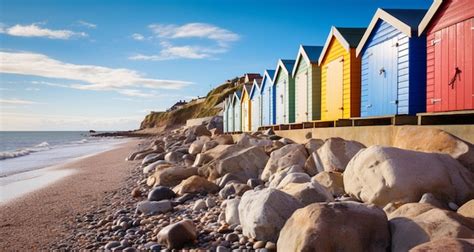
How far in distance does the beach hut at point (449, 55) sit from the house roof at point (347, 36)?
3.06 meters

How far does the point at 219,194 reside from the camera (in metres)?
7.00

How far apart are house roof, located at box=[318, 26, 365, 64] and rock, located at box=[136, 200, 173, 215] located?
734 centimetres

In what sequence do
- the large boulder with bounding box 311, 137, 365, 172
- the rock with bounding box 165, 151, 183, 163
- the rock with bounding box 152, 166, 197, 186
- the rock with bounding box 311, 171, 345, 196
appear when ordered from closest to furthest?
the rock with bounding box 311, 171, 345, 196 → the large boulder with bounding box 311, 137, 365, 172 → the rock with bounding box 152, 166, 197, 186 → the rock with bounding box 165, 151, 183, 163

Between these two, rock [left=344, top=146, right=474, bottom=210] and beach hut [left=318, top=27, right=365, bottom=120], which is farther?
beach hut [left=318, top=27, right=365, bottom=120]

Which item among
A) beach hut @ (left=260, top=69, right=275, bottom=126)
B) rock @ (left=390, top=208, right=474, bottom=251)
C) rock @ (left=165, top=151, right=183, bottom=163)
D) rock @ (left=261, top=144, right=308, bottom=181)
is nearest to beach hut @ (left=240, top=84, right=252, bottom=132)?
beach hut @ (left=260, top=69, right=275, bottom=126)

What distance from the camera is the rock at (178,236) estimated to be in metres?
4.75

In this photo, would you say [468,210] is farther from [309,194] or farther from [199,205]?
[199,205]

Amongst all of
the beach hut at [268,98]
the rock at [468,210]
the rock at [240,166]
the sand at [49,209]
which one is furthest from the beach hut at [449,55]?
the beach hut at [268,98]

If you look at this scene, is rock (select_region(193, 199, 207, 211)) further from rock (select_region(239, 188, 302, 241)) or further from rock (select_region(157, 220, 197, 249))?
rock (select_region(239, 188, 302, 241))

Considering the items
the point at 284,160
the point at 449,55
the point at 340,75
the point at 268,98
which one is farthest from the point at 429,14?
the point at 268,98

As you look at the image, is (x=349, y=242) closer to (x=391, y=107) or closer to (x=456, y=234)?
(x=456, y=234)

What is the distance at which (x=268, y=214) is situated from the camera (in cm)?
435

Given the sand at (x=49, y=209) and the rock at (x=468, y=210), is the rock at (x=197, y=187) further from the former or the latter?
the rock at (x=468, y=210)

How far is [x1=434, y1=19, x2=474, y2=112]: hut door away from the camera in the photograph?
7.17 m
